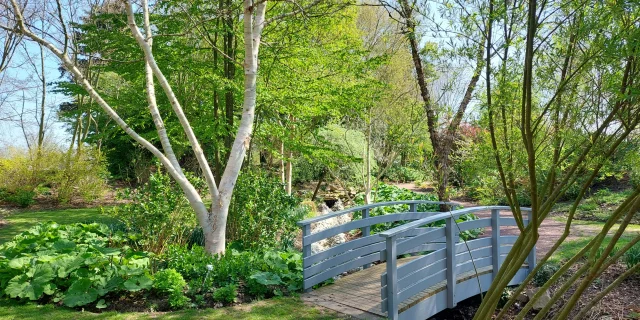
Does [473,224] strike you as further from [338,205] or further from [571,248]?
[338,205]

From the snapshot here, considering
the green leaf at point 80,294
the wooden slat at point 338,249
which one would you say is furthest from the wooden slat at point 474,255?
the green leaf at point 80,294

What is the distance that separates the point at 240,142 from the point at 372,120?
23.0 ft

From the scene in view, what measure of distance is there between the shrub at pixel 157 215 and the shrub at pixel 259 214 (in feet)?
2.25

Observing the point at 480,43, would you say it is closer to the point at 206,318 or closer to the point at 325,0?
the point at 206,318

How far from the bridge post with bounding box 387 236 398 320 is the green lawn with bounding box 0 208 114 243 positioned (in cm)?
745

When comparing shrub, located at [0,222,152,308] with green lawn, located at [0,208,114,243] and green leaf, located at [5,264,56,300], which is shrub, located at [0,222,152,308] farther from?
green lawn, located at [0,208,114,243]

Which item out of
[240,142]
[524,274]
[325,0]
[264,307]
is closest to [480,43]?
[264,307]

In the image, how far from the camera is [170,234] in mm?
6219

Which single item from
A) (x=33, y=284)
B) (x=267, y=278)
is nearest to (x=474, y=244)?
(x=267, y=278)

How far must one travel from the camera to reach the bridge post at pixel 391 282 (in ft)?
13.7

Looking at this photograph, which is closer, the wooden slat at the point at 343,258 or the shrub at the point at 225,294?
the shrub at the point at 225,294

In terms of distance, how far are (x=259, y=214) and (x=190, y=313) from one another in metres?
2.52

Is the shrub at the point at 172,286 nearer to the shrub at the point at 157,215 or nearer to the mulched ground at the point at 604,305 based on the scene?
the shrub at the point at 157,215

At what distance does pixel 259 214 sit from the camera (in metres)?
6.67
